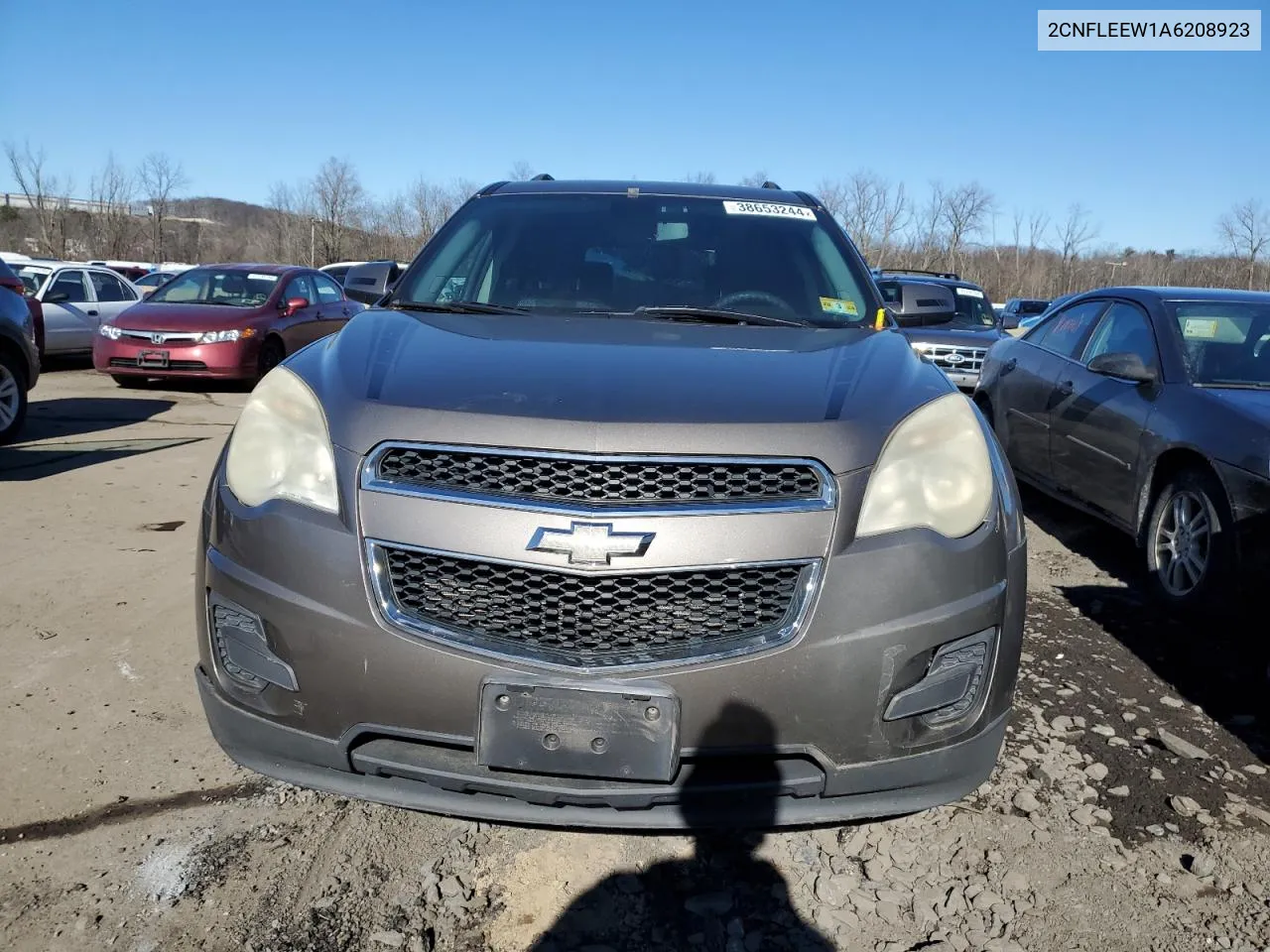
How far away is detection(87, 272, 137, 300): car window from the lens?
43.7 ft

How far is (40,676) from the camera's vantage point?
3246mm

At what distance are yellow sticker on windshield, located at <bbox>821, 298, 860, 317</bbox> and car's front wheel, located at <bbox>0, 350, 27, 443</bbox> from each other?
21.9 feet

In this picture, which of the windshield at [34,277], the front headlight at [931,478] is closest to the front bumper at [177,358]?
the windshield at [34,277]

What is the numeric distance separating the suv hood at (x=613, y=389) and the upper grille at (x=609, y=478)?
0.10 ft

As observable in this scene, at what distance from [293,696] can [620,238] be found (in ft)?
6.57

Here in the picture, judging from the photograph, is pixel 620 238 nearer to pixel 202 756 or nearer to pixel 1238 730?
pixel 202 756

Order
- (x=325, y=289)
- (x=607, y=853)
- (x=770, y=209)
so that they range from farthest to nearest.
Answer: (x=325, y=289)
(x=770, y=209)
(x=607, y=853)

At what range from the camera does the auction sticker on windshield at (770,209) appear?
3.58 metres

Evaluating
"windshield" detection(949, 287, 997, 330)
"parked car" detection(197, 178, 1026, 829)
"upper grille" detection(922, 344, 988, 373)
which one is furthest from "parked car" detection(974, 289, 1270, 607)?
"windshield" detection(949, 287, 997, 330)

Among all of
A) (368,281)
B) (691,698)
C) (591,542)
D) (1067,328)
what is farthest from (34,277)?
(691,698)

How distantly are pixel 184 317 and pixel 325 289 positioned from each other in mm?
2425

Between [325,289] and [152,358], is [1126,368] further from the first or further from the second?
[325,289]

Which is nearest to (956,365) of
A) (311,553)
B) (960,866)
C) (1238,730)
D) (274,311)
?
(274,311)

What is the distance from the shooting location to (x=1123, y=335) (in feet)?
17.6
